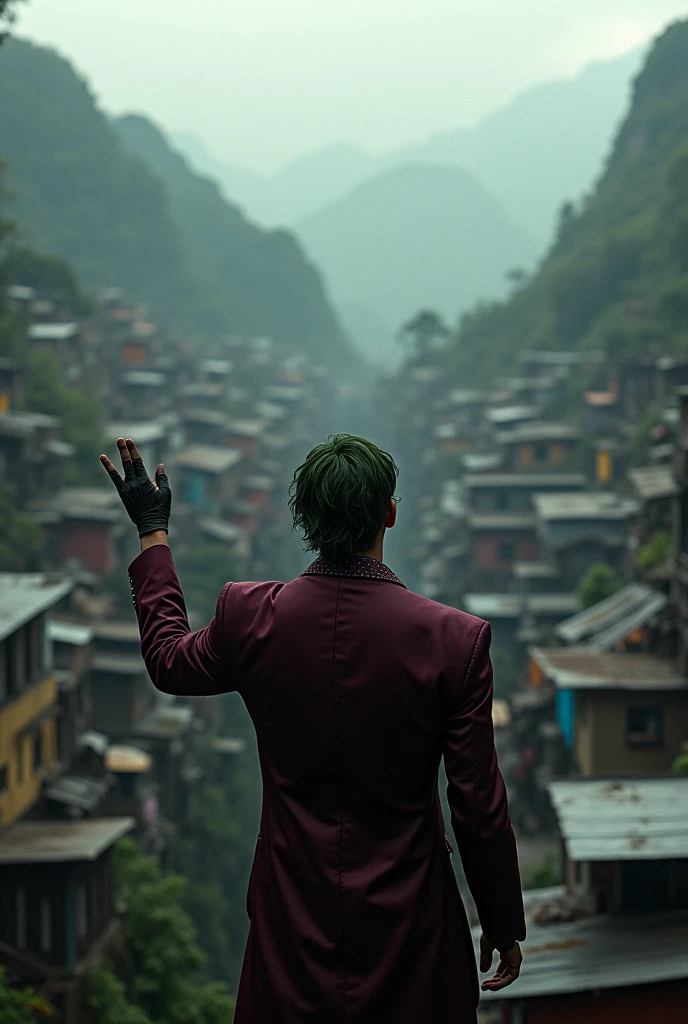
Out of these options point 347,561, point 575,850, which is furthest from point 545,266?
point 347,561

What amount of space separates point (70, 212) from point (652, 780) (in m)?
81.9

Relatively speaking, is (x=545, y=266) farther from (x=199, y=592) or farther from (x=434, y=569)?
(x=199, y=592)

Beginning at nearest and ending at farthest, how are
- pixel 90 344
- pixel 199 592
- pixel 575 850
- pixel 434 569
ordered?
pixel 575 850, pixel 199 592, pixel 434 569, pixel 90 344

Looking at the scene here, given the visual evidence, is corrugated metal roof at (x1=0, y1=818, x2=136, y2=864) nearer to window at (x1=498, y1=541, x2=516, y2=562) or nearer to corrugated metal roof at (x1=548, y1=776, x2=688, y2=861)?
corrugated metal roof at (x1=548, y1=776, x2=688, y2=861)

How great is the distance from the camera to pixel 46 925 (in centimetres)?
1955

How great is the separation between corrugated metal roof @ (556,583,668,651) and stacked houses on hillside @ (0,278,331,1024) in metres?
11.4

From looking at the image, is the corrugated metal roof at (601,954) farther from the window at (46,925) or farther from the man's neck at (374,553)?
the man's neck at (374,553)

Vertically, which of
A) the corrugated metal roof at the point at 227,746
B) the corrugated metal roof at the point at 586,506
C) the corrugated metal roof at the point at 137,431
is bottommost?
the corrugated metal roof at the point at 227,746

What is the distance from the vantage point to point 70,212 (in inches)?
3538

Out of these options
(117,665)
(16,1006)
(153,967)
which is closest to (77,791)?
(153,967)

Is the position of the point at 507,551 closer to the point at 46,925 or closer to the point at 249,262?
→ the point at 46,925

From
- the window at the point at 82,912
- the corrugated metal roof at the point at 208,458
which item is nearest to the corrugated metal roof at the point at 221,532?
the corrugated metal roof at the point at 208,458

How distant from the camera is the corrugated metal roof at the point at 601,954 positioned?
11977 millimetres

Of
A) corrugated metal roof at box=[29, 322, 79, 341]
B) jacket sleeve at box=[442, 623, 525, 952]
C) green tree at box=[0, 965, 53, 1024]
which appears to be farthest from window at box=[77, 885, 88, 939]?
corrugated metal roof at box=[29, 322, 79, 341]
